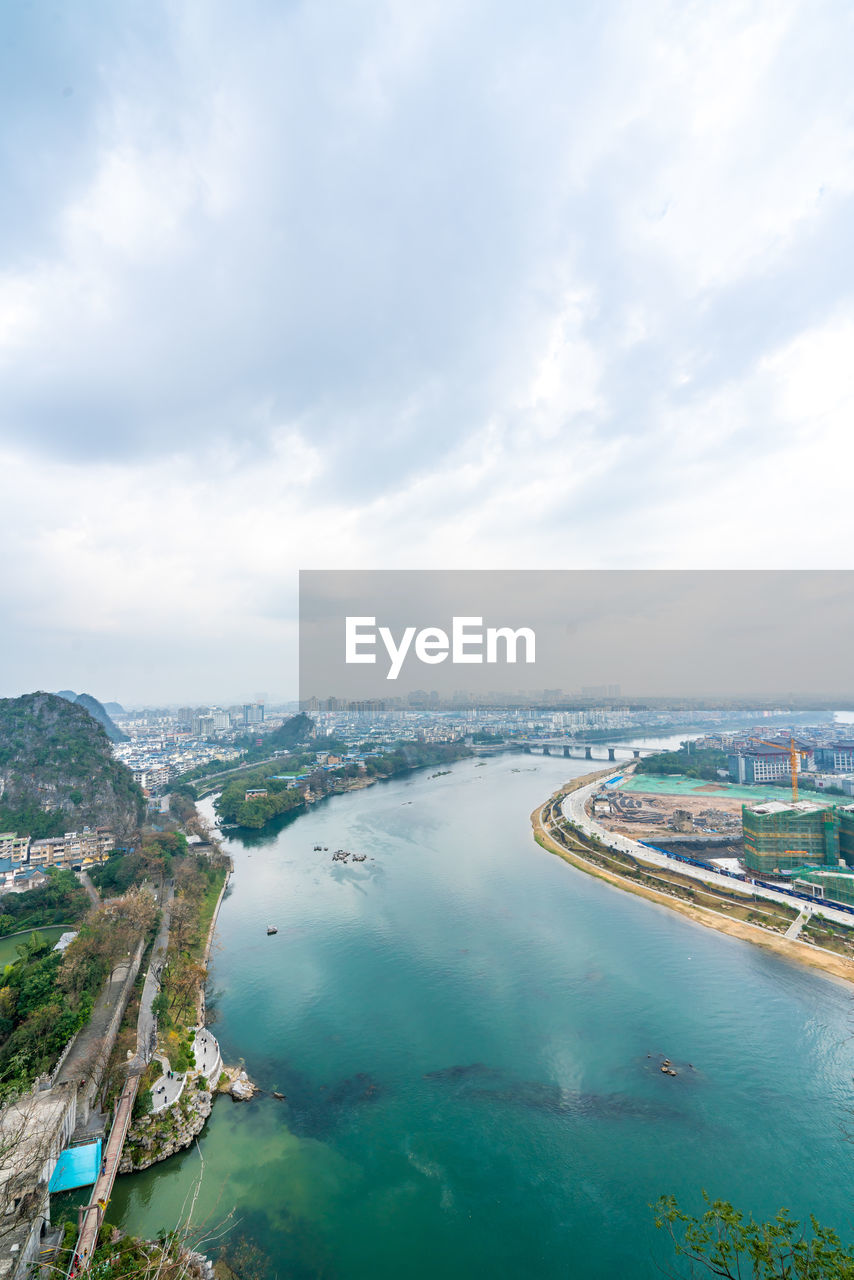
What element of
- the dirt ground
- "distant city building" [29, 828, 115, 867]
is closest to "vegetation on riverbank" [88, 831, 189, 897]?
"distant city building" [29, 828, 115, 867]

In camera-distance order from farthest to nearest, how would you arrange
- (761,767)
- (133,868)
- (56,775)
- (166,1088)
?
(761,767)
(56,775)
(133,868)
(166,1088)

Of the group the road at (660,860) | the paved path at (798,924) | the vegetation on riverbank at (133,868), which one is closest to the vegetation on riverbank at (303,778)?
the vegetation on riverbank at (133,868)

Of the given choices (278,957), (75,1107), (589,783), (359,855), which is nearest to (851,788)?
(589,783)

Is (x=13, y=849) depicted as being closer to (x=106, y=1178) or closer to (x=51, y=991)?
(x=51, y=991)

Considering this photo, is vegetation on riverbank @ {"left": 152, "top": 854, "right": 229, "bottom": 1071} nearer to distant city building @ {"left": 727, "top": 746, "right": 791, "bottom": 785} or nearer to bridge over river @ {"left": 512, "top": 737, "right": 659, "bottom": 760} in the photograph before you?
distant city building @ {"left": 727, "top": 746, "right": 791, "bottom": 785}

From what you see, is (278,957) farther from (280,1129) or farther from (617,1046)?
(617,1046)

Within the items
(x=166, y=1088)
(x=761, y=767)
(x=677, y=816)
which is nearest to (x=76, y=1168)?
(x=166, y=1088)
